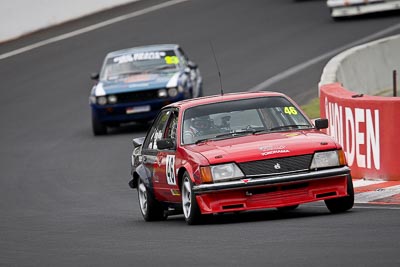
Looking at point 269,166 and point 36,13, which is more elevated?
point 269,166

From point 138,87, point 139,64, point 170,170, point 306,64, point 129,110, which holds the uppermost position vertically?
point 170,170

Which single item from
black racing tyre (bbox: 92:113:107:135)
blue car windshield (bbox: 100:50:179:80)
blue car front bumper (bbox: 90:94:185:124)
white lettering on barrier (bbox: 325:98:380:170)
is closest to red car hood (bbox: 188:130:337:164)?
white lettering on barrier (bbox: 325:98:380:170)

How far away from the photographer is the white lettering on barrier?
14625mm

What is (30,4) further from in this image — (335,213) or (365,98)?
(335,213)

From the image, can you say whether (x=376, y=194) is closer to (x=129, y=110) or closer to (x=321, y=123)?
(x=321, y=123)

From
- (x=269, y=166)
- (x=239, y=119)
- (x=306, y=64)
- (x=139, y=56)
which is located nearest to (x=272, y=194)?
(x=269, y=166)

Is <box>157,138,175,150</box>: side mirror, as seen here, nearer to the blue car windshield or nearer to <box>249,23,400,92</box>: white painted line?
the blue car windshield

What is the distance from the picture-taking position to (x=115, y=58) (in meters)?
25.4

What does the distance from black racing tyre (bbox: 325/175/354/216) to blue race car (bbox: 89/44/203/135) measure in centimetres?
1210

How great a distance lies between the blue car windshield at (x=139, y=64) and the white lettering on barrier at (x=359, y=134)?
942 centimetres

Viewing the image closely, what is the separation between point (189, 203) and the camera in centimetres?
1209

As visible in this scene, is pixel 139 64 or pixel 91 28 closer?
pixel 139 64

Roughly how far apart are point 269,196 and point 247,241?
1.57 meters

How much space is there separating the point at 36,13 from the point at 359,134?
2259cm
